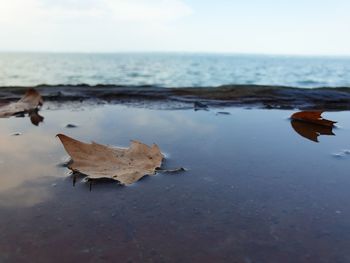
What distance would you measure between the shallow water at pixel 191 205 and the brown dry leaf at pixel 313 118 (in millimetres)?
421

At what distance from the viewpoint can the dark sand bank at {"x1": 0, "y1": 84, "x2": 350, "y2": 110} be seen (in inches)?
172

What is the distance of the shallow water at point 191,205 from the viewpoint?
125cm

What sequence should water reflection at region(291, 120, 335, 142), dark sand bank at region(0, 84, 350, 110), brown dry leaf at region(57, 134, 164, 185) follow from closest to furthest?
brown dry leaf at region(57, 134, 164, 185) < water reflection at region(291, 120, 335, 142) < dark sand bank at region(0, 84, 350, 110)

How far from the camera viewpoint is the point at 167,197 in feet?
5.43

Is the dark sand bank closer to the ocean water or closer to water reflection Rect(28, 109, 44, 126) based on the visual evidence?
water reflection Rect(28, 109, 44, 126)

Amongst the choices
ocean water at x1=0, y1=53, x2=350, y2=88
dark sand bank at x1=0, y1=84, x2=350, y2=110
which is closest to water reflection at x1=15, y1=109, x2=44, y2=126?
dark sand bank at x1=0, y1=84, x2=350, y2=110

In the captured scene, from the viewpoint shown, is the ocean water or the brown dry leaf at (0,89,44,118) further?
the ocean water

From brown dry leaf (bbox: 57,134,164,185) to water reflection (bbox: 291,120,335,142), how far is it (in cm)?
130

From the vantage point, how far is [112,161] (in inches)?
79.7

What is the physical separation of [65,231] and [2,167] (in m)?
0.86

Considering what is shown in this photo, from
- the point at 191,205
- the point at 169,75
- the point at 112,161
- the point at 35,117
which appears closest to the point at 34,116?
the point at 35,117

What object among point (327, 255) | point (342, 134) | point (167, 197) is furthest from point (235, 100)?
point (327, 255)

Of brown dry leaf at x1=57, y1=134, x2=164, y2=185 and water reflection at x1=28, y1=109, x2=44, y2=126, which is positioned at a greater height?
brown dry leaf at x1=57, y1=134, x2=164, y2=185

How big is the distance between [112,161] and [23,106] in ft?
7.20
